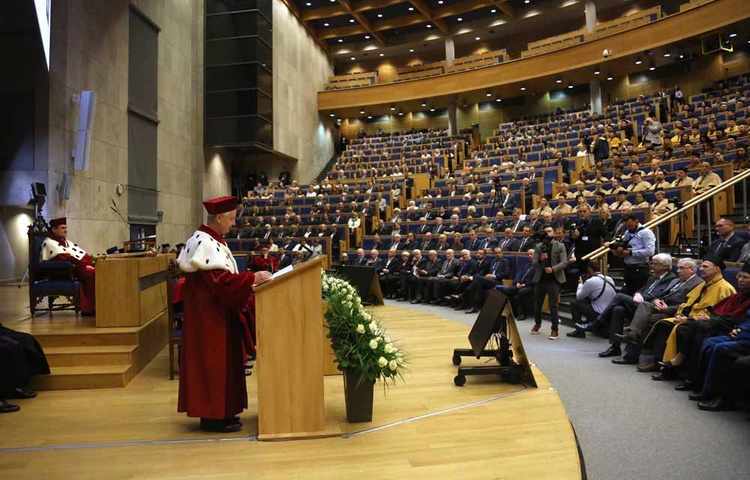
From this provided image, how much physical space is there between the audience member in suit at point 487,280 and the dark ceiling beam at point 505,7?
17.0m

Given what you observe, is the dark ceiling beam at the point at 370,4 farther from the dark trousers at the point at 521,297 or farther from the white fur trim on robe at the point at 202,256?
the white fur trim on robe at the point at 202,256

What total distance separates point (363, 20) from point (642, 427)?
23.5 metres

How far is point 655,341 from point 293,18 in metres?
21.1

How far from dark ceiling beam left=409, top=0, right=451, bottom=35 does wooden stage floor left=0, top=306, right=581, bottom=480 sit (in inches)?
847

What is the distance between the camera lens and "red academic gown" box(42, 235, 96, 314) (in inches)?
204

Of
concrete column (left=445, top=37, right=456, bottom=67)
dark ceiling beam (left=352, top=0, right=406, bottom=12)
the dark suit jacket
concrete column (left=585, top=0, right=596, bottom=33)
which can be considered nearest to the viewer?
the dark suit jacket

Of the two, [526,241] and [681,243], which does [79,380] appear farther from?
[681,243]

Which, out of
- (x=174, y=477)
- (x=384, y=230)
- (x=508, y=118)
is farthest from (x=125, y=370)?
(x=508, y=118)

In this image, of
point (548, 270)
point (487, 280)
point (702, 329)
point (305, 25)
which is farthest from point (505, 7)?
point (702, 329)

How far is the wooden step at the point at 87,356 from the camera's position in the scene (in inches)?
156

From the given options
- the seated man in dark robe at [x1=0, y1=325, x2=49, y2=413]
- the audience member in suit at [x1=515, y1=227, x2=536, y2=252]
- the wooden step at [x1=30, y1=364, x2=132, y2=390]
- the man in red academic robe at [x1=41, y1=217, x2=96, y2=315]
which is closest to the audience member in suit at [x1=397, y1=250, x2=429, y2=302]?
the audience member in suit at [x1=515, y1=227, x2=536, y2=252]

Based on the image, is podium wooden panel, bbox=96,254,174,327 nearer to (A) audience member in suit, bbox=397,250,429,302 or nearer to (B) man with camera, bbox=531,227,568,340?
(B) man with camera, bbox=531,227,568,340

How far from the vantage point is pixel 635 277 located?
6188 millimetres

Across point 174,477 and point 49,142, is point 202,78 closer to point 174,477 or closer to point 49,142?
point 49,142
